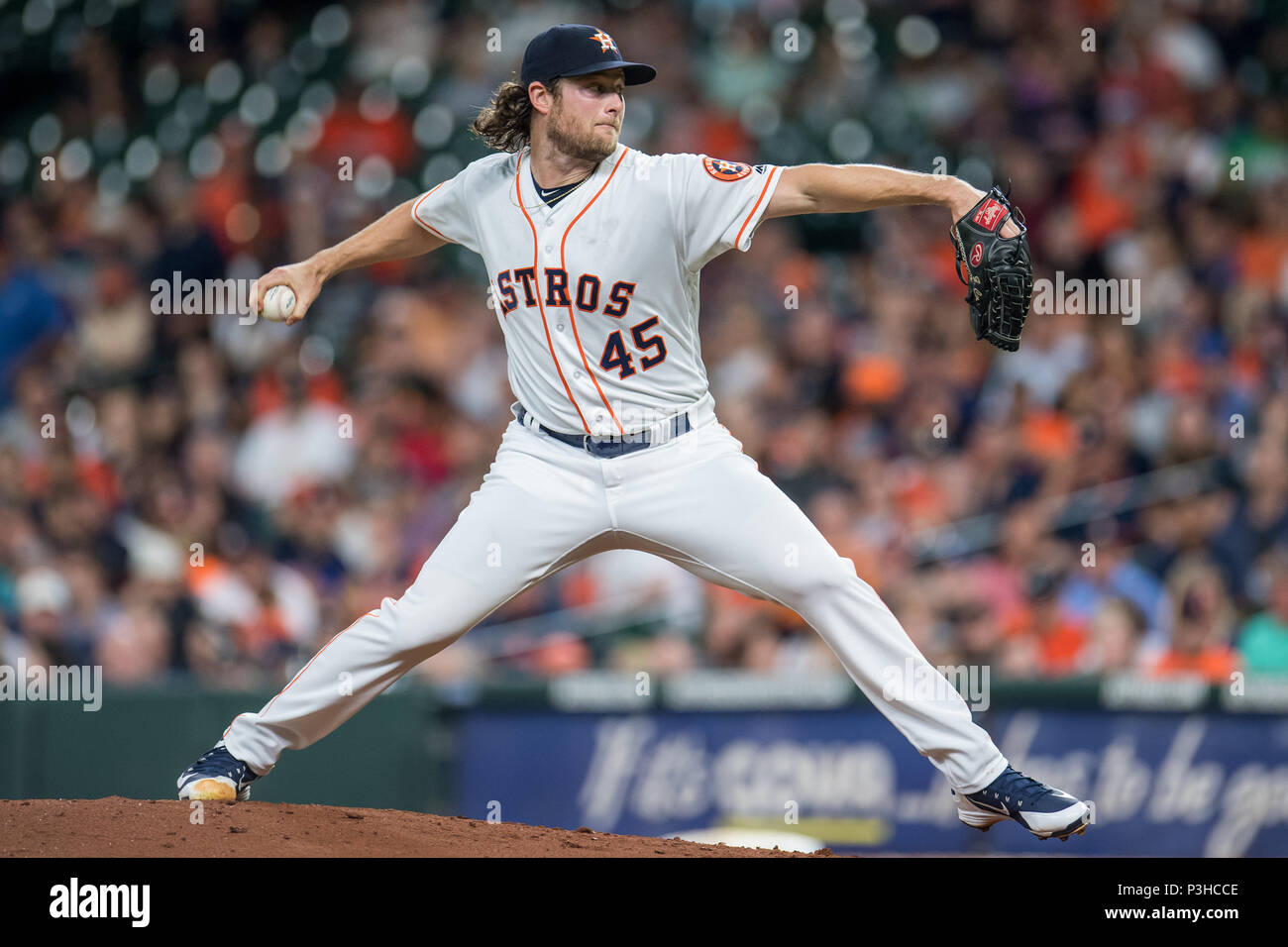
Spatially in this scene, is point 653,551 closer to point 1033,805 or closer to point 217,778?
point 1033,805

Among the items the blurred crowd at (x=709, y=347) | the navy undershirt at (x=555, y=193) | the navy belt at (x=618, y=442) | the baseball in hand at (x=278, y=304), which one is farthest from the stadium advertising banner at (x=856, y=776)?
the navy undershirt at (x=555, y=193)

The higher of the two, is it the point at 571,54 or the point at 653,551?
the point at 571,54

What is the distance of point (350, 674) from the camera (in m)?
4.10

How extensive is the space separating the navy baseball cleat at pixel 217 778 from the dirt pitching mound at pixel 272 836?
4cm

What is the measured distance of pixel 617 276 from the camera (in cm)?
404

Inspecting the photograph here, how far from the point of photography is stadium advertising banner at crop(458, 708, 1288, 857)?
6551 mm

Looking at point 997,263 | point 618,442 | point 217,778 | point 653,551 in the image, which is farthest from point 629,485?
point 217,778

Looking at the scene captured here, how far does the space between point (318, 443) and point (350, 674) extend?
17.5 ft

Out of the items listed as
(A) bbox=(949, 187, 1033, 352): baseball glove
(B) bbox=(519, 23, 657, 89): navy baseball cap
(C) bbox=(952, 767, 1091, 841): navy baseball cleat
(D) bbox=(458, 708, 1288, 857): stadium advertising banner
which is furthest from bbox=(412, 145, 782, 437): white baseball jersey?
(D) bbox=(458, 708, 1288, 857): stadium advertising banner

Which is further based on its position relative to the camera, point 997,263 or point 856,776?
point 856,776

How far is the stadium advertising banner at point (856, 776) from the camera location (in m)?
6.55

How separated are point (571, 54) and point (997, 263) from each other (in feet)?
4.02

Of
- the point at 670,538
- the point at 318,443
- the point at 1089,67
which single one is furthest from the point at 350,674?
the point at 1089,67

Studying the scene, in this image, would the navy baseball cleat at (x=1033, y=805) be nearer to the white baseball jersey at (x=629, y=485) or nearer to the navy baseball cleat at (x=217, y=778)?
the white baseball jersey at (x=629, y=485)
